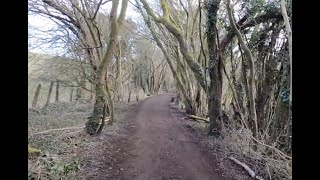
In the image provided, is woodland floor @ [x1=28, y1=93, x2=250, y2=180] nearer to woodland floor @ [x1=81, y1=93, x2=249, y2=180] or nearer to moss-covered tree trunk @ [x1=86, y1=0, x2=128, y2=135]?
woodland floor @ [x1=81, y1=93, x2=249, y2=180]

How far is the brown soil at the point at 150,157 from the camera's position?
5.58m

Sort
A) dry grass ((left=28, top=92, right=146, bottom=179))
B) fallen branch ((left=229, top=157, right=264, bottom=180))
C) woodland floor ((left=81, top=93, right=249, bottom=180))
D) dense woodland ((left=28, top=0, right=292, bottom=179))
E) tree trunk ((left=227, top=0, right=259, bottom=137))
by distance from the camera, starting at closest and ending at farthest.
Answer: dry grass ((left=28, top=92, right=146, bottom=179)) < fallen branch ((left=229, top=157, right=264, bottom=180)) < woodland floor ((left=81, top=93, right=249, bottom=180)) < dense woodland ((left=28, top=0, right=292, bottom=179)) < tree trunk ((left=227, top=0, right=259, bottom=137))

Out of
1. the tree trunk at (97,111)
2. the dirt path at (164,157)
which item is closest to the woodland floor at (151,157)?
the dirt path at (164,157)

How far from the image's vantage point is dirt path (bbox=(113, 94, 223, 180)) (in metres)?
5.60

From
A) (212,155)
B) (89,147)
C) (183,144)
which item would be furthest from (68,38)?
(212,155)

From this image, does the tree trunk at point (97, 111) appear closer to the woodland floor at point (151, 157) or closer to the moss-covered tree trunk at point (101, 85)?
the moss-covered tree trunk at point (101, 85)

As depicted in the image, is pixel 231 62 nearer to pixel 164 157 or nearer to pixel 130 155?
pixel 164 157

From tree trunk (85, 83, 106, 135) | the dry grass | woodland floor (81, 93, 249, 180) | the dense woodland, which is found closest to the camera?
the dry grass

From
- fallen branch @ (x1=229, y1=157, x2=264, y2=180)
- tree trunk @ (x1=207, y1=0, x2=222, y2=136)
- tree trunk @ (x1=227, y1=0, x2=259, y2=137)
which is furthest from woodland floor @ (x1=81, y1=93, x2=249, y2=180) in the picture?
tree trunk @ (x1=227, y1=0, x2=259, y2=137)

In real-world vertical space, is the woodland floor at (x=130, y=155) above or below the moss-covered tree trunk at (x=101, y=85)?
below

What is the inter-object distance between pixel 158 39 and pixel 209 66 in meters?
7.33

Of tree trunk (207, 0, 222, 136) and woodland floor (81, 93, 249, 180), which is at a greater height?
tree trunk (207, 0, 222, 136)

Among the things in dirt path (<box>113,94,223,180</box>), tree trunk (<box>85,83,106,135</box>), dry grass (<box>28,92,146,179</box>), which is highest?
tree trunk (<box>85,83,106,135</box>)

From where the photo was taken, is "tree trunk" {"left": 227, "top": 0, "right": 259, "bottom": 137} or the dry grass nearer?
the dry grass
